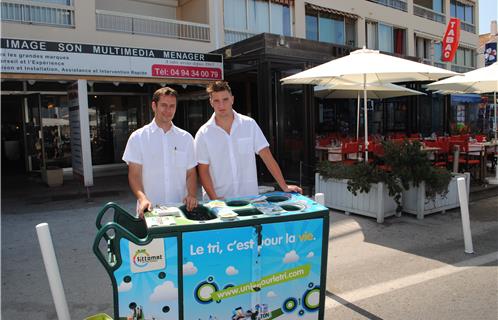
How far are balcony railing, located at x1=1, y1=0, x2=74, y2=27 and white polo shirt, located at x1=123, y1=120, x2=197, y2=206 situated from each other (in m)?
10.5

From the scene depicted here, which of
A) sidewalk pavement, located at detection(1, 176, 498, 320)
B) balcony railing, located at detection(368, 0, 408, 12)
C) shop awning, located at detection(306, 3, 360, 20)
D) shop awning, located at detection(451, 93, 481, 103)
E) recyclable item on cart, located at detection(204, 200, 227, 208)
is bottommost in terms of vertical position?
sidewalk pavement, located at detection(1, 176, 498, 320)

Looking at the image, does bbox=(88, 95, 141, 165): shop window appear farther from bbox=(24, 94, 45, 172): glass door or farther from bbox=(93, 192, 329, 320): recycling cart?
bbox=(93, 192, 329, 320): recycling cart

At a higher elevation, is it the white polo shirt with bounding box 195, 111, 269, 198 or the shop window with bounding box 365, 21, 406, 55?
the shop window with bounding box 365, 21, 406, 55

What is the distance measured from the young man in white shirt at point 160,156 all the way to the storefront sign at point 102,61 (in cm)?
640

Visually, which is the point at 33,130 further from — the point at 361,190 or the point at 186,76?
the point at 361,190

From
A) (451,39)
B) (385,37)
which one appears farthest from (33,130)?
(451,39)

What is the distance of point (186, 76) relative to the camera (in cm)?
1009

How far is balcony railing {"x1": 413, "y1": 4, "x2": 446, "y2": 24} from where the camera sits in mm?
23513

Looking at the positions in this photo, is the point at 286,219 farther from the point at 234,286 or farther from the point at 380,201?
the point at 380,201

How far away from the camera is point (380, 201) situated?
256 inches

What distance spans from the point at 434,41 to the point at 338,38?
8.68 metres

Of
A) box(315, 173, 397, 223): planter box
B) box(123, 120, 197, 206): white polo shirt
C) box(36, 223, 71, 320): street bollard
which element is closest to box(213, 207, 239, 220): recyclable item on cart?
box(123, 120, 197, 206): white polo shirt

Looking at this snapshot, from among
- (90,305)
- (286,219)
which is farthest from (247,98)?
(286,219)

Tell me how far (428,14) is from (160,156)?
83.4 ft
